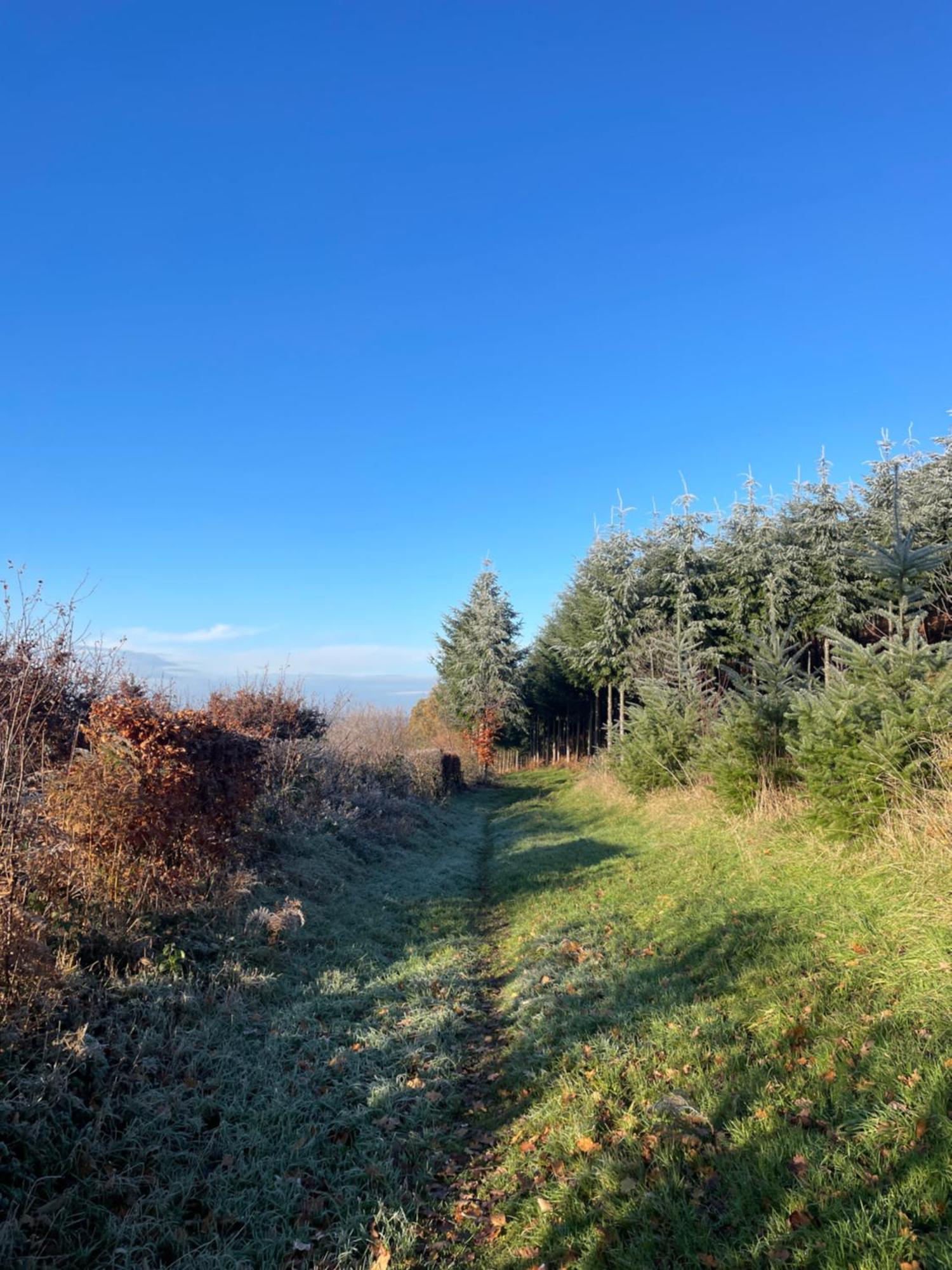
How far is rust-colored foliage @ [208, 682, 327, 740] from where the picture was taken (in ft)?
46.0

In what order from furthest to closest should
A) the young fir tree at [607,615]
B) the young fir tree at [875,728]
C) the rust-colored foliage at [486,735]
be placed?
the rust-colored foliage at [486,735]
the young fir tree at [607,615]
the young fir tree at [875,728]

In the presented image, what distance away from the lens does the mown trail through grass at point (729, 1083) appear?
9.66ft

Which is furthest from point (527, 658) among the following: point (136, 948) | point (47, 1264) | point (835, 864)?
point (47, 1264)

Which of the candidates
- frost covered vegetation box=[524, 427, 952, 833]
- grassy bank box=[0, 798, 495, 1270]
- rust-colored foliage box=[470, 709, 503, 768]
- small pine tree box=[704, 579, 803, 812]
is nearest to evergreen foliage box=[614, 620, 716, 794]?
frost covered vegetation box=[524, 427, 952, 833]

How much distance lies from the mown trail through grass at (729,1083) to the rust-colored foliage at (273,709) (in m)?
8.34

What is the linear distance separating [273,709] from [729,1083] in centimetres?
1228

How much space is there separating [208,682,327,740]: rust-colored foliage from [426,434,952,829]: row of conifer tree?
756 cm

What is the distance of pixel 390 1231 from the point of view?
3.37 m

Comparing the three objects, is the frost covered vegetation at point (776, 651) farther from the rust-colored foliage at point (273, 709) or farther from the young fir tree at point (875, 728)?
the rust-colored foliage at point (273, 709)

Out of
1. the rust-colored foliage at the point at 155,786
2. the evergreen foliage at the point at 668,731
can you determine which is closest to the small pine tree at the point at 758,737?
the evergreen foliage at the point at 668,731

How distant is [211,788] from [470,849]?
859 centimetres

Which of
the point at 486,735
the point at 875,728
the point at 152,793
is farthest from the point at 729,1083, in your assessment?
the point at 486,735

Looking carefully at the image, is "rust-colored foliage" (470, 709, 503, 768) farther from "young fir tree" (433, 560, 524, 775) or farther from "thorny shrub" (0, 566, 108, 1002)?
"thorny shrub" (0, 566, 108, 1002)

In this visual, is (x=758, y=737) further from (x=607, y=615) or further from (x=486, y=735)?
(x=486, y=735)
